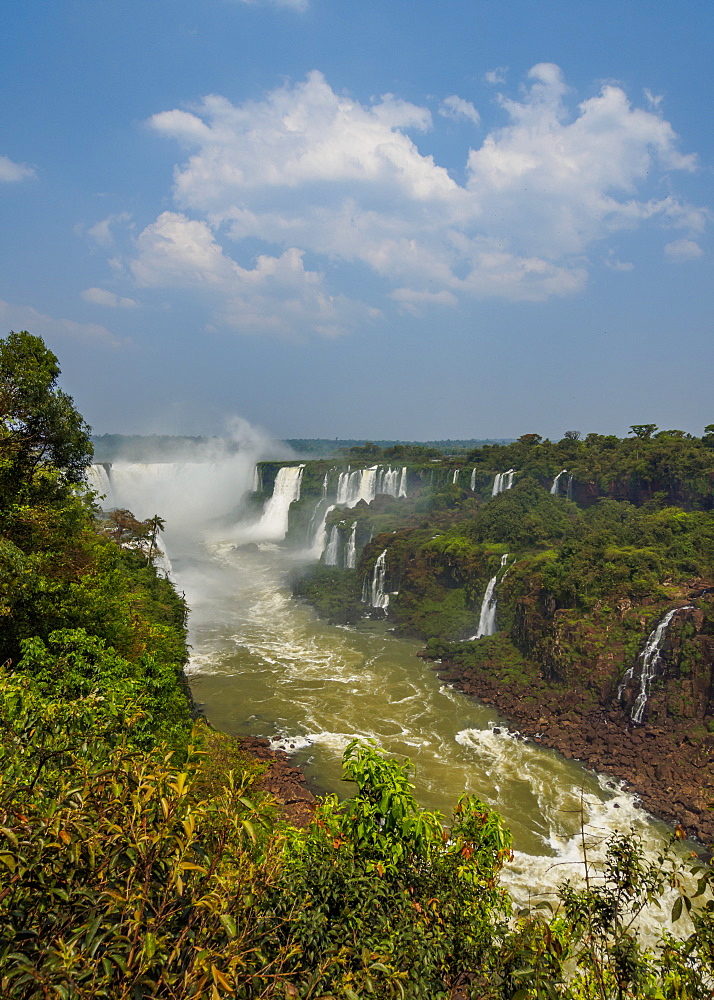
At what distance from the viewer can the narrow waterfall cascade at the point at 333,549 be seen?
136 feet

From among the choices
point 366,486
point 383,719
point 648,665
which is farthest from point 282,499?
point 648,665

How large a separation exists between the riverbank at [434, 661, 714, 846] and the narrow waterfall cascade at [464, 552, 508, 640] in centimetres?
553

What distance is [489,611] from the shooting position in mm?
28078

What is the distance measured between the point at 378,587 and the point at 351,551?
6.44 m

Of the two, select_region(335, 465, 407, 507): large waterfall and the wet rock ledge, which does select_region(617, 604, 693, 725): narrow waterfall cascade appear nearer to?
the wet rock ledge

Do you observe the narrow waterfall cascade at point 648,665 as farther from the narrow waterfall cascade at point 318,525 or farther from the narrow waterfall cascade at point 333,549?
the narrow waterfall cascade at point 318,525

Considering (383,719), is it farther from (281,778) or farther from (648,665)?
(648,665)

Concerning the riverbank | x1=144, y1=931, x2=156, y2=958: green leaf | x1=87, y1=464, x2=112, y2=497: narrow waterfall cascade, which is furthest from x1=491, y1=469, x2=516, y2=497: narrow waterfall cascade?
x1=144, y1=931, x2=156, y2=958: green leaf

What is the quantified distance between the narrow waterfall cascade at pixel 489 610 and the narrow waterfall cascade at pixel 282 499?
3593 centimetres

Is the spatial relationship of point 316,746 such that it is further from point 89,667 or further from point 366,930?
point 366,930

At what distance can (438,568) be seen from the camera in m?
31.5

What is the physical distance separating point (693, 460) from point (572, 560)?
52.7 ft

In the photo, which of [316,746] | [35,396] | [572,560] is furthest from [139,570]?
[572,560]

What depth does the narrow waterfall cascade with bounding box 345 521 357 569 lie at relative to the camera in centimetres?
3988
